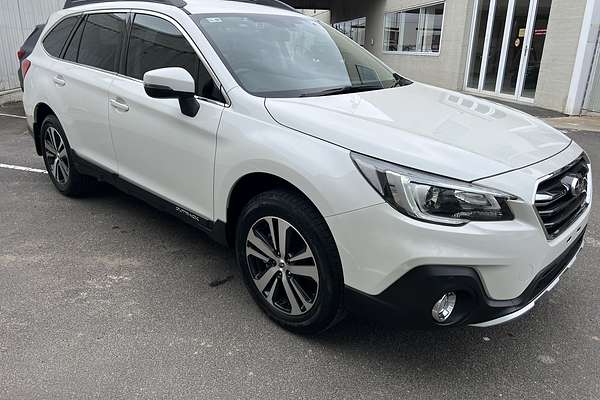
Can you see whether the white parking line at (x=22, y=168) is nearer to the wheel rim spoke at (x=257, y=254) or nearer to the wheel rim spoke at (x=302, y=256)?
the wheel rim spoke at (x=257, y=254)

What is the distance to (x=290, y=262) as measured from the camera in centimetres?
263

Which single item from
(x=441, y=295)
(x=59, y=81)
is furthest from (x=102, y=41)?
(x=441, y=295)

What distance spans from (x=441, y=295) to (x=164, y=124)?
81.0 inches

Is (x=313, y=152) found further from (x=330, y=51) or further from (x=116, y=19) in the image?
(x=116, y=19)

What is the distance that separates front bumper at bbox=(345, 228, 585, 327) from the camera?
208 cm

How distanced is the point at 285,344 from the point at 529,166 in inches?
61.0

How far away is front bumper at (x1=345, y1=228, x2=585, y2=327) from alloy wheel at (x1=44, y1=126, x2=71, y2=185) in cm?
344

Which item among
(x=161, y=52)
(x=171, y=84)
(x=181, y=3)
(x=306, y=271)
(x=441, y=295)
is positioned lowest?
(x=306, y=271)

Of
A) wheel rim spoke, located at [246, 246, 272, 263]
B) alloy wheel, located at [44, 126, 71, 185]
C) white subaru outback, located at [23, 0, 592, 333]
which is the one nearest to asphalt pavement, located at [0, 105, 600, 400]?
white subaru outback, located at [23, 0, 592, 333]

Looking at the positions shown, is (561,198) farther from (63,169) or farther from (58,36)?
(58,36)

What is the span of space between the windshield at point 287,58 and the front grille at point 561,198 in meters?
1.32

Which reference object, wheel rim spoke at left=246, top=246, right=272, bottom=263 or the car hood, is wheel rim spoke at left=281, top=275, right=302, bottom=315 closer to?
wheel rim spoke at left=246, top=246, right=272, bottom=263

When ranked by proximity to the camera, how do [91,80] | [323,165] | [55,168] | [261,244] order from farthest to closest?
1. [55,168]
2. [91,80]
3. [261,244]
4. [323,165]

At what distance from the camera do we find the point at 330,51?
3.58 meters
